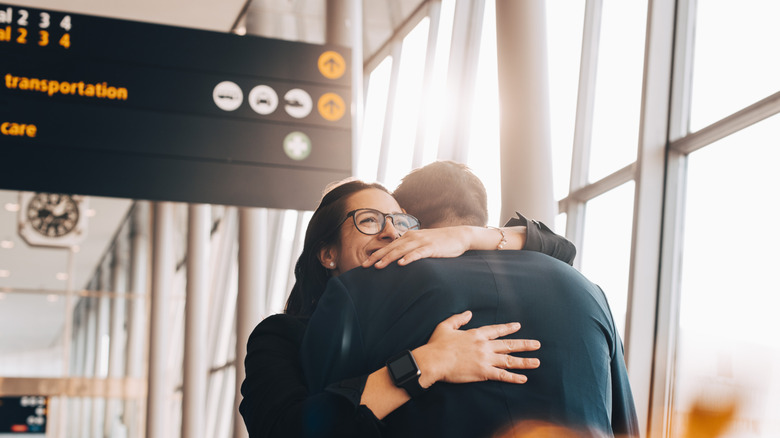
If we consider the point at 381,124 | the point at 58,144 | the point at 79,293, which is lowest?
the point at 79,293

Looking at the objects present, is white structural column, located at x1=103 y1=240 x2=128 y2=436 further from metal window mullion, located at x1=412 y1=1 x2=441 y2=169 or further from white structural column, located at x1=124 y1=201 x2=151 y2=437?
metal window mullion, located at x1=412 y1=1 x2=441 y2=169

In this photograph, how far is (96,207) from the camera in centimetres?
1470

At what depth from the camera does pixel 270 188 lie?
390cm

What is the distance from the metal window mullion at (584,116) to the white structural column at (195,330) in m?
5.69

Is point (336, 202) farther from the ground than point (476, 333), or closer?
farther from the ground

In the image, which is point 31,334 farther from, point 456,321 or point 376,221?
point 456,321

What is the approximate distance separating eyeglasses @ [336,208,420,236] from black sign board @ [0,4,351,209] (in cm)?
208

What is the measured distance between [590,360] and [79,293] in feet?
50.4

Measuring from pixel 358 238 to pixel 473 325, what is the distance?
49cm

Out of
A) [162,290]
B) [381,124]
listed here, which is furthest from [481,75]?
[162,290]

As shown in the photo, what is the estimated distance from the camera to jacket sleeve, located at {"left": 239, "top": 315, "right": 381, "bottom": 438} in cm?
138

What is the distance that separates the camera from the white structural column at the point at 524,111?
3.56 meters

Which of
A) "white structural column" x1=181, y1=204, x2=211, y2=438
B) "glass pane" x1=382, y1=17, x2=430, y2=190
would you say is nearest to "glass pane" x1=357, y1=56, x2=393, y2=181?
"glass pane" x1=382, y1=17, x2=430, y2=190

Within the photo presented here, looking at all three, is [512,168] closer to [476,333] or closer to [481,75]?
[476,333]
